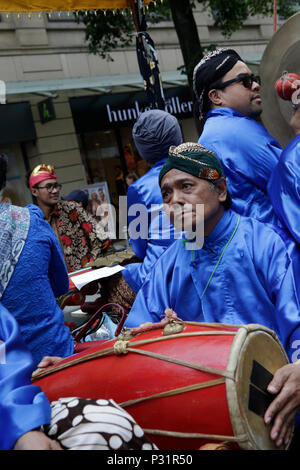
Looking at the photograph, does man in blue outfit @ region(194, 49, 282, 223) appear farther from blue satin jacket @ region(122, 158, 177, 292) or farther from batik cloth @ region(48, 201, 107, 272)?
batik cloth @ region(48, 201, 107, 272)

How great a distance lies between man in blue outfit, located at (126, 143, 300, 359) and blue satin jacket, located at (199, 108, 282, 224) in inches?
18.7

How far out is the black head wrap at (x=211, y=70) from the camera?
2.87 m

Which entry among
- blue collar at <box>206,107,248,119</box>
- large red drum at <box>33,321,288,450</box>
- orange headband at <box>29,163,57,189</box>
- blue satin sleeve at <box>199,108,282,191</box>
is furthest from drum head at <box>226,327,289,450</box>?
orange headband at <box>29,163,57,189</box>

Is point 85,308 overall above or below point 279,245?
below

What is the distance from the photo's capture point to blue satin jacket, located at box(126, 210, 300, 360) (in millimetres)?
1966

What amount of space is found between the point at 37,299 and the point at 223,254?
1005mm

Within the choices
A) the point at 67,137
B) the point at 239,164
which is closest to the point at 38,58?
the point at 67,137

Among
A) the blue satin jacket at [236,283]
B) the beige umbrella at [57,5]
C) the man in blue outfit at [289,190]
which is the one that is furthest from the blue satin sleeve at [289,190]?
the beige umbrella at [57,5]

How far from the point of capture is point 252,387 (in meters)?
1.55

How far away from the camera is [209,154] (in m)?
2.14

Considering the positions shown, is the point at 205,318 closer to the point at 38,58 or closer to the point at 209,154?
the point at 209,154

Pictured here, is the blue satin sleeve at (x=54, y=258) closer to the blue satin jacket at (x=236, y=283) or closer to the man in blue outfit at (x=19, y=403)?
the blue satin jacket at (x=236, y=283)

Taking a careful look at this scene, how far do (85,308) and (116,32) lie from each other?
8.62 meters

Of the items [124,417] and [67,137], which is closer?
[124,417]
